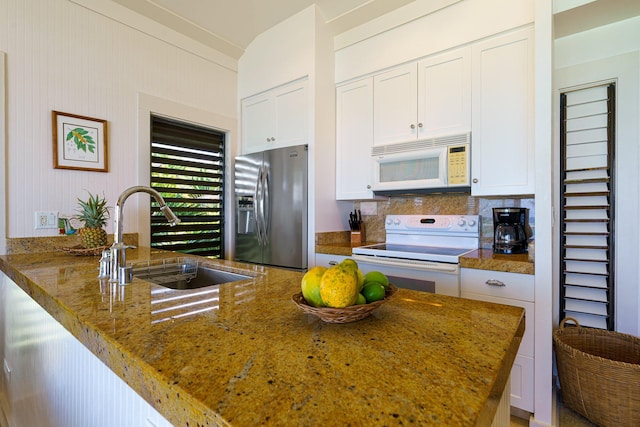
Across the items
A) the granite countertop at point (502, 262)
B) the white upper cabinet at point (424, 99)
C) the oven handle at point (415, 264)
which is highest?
the white upper cabinet at point (424, 99)

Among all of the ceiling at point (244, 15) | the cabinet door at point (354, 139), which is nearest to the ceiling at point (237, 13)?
the ceiling at point (244, 15)

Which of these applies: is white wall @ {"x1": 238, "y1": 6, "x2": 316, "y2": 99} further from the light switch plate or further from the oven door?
the oven door

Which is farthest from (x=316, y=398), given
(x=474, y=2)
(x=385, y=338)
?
(x=474, y=2)

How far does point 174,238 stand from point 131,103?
112 cm

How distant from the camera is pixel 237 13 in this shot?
8.68ft

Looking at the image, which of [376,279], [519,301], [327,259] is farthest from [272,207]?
[376,279]

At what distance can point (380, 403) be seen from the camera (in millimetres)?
408

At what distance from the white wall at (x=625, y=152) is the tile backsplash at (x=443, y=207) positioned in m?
0.49

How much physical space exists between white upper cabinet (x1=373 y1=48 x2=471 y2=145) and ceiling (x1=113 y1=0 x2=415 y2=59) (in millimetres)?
524

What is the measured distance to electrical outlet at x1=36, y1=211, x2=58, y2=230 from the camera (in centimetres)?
201

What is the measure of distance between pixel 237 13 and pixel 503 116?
7.32 ft

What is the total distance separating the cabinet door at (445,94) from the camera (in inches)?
86.3

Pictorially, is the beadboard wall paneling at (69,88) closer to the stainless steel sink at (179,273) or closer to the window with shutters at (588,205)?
the stainless steel sink at (179,273)

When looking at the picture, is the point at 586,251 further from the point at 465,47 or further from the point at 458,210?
the point at 465,47
